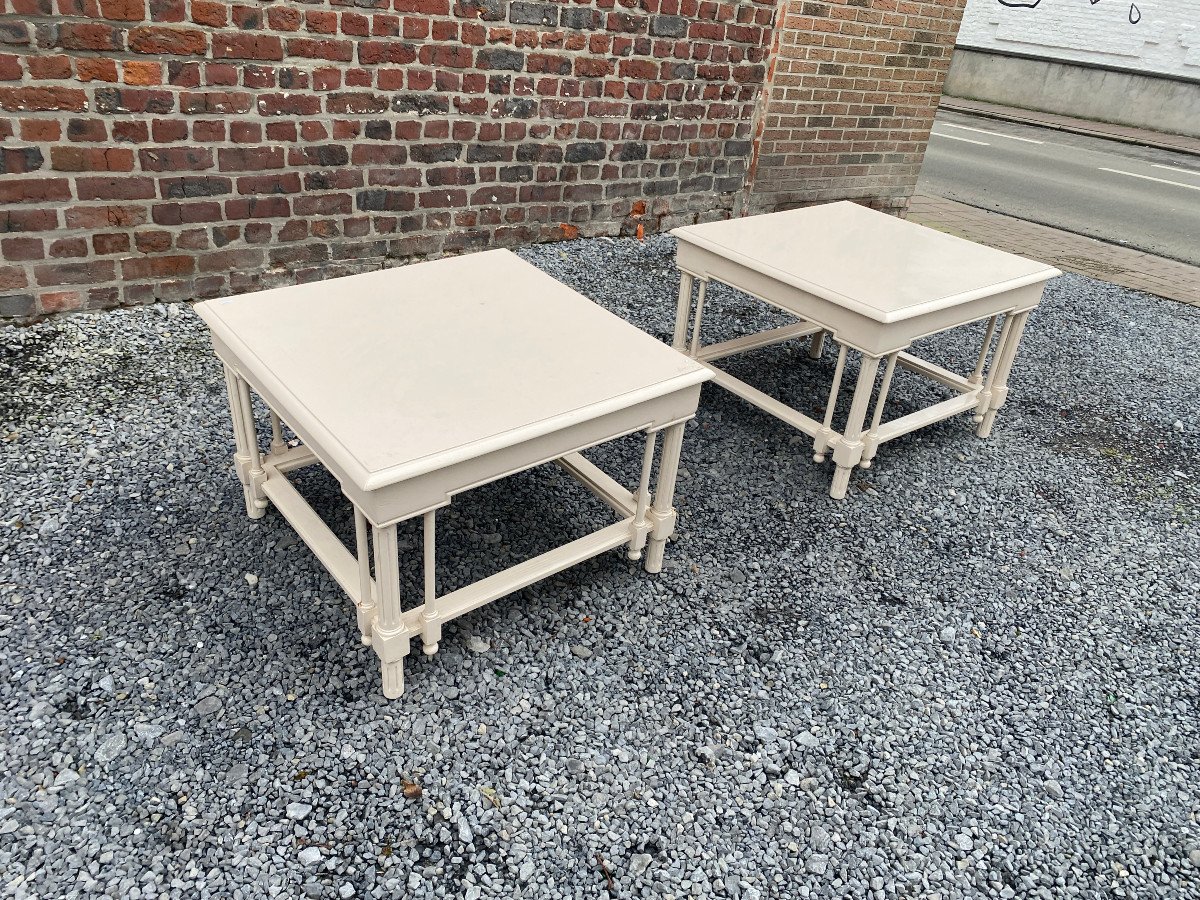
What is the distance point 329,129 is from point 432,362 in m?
2.36

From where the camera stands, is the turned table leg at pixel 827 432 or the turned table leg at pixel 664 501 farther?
the turned table leg at pixel 827 432

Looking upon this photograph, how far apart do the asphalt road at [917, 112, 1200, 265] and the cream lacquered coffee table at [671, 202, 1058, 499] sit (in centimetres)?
471

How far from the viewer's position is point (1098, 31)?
13719 millimetres

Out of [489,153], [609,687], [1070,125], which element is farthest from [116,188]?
[1070,125]

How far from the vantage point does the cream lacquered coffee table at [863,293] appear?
9.28 ft

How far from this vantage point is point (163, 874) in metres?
1.62

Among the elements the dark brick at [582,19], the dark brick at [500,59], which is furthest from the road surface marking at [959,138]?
the dark brick at [500,59]

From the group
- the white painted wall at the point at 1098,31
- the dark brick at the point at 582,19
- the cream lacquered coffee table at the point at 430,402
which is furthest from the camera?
the white painted wall at the point at 1098,31

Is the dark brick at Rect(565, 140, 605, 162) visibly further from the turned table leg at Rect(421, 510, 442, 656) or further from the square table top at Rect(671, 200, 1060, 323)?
the turned table leg at Rect(421, 510, 442, 656)

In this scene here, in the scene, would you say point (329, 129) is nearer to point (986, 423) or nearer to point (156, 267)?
point (156, 267)

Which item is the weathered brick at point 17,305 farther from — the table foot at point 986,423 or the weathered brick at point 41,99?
the table foot at point 986,423

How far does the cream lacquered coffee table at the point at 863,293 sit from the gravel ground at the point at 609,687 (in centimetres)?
24

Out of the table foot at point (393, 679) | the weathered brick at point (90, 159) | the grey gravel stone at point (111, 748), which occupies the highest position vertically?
the weathered brick at point (90, 159)

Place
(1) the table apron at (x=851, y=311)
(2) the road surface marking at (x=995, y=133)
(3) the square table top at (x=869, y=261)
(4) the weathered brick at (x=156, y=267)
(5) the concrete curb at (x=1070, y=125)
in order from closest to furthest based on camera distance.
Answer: (1) the table apron at (x=851, y=311) → (3) the square table top at (x=869, y=261) → (4) the weathered brick at (x=156, y=267) → (2) the road surface marking at (x=995, y=133) → (5) the concrete curb at (x=1070, y=125)
